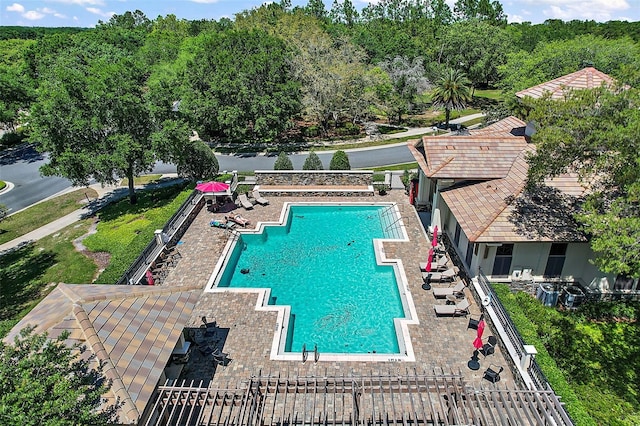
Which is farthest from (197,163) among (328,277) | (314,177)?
(328,277)

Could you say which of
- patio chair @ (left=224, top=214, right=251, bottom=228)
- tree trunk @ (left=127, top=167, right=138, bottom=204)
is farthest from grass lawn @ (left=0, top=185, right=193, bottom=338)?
patio chair @ (left=224, top=214, right=251, bottom=228)

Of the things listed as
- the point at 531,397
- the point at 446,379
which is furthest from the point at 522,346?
the point at 446,379

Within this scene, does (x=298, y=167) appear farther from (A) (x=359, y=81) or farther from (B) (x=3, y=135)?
(B) (x=3, y=135)

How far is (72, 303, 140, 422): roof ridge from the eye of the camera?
32.7 feet

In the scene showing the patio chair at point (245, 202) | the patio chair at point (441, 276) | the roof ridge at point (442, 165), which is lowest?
the patio chair at point (441, 276)

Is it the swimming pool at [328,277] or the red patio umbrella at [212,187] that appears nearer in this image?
the swimming pool at [328,277]

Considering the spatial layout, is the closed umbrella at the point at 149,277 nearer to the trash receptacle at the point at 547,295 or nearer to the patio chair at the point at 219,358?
the patio chair at the point at 219,358

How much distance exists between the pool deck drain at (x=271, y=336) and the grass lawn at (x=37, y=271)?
653cm

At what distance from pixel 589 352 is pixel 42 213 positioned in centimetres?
3931

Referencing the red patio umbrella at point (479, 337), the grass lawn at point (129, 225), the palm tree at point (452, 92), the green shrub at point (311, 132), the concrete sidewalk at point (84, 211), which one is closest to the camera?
the red patio umbrella at point (479, 337)

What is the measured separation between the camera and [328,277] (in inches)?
879

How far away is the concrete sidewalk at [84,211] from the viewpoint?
28795mm

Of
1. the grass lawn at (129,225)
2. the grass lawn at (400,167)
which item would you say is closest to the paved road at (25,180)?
the grass lawn at (129,225)

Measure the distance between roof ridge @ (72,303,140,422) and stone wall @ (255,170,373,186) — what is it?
2250 cm
